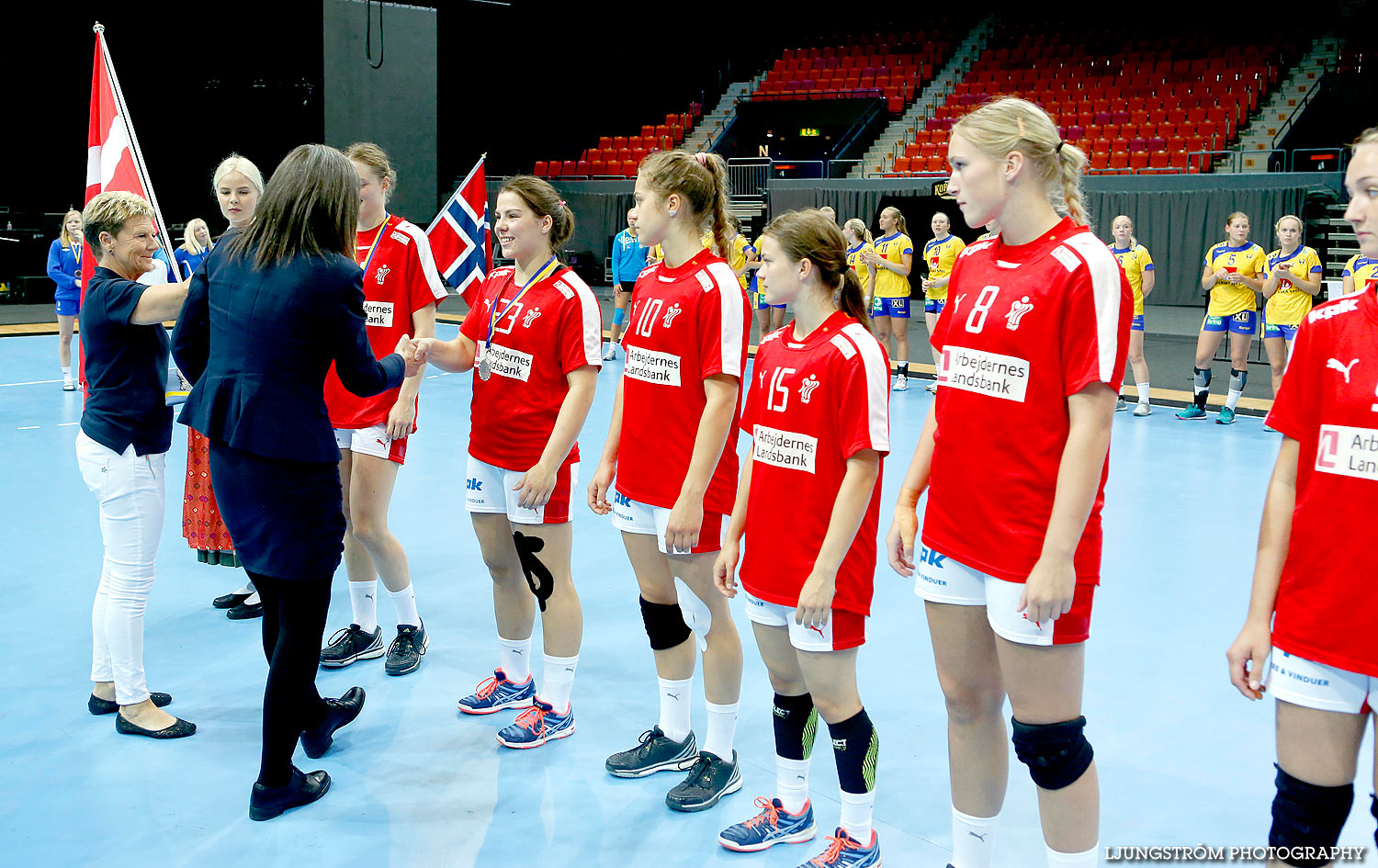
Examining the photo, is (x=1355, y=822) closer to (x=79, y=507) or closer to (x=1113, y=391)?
(x=1113, y=391)

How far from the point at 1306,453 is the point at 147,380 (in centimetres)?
303

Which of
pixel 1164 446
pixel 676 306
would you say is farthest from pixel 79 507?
pixel 1164 446

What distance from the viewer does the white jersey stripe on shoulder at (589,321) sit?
10.4 ft

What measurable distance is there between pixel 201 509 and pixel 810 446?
2.94 meters

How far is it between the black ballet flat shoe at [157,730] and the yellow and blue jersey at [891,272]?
8566 millimetres

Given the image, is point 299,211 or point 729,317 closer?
point 299,211

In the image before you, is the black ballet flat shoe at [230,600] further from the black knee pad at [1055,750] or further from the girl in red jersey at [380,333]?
the black knee pad at [1055,750]

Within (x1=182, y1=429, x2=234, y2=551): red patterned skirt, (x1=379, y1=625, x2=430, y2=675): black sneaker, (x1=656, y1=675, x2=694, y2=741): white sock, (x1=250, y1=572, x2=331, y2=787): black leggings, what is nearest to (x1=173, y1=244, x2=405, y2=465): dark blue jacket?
(x1=250, y1=572, x2=331, y2=787): black leggings

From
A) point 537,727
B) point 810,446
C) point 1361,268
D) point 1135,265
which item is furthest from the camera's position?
point 1135,265

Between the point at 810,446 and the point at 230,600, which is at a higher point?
the point at 810,446

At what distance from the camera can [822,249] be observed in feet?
8.12

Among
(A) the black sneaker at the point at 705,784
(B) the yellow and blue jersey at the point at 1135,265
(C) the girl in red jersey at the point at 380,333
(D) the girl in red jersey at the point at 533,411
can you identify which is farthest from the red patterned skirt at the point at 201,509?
(B) the yellow and blue jersey at the point at 1135,265

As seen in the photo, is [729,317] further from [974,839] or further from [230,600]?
[230,600]

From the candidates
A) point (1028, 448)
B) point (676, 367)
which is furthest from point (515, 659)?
point (1028, 448)
